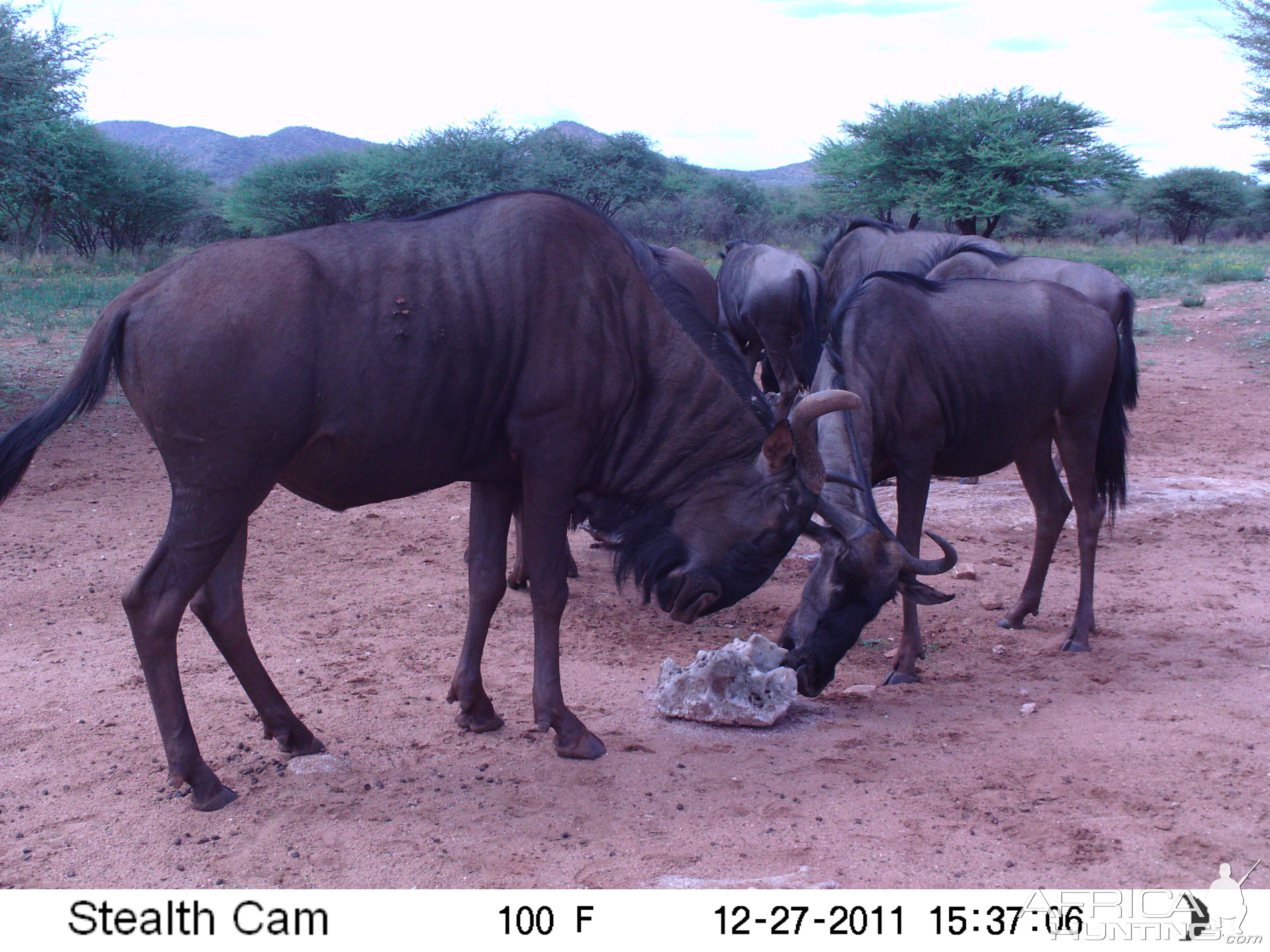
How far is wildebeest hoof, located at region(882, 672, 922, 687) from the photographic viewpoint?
15.1 feet

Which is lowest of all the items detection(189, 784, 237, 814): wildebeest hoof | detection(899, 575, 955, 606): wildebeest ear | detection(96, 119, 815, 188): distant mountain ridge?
detection(189, 784, 237, 814): wildebeest hoof

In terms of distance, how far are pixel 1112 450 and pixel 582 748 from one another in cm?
362

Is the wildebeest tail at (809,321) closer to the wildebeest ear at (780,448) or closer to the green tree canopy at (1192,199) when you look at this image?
the wildebeest ear at (780,448)

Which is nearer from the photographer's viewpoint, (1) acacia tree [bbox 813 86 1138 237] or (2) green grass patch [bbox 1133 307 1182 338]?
(2) green grass patch [bbox 1133 307 1182 338]

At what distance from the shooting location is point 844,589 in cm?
414

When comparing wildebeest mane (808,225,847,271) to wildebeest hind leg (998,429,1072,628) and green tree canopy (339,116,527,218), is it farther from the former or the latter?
green tree canopy (339,116,527,218)

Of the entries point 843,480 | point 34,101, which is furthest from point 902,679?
point 34,101

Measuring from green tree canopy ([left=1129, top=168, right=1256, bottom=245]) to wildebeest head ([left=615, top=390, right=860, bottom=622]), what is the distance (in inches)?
1756

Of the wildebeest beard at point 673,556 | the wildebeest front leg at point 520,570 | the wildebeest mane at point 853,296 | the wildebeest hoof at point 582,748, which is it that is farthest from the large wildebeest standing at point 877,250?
the wildebeest hoof at point 582,748

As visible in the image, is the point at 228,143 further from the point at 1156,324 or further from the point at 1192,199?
the point at 1156,324

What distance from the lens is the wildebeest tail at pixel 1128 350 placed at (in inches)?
253

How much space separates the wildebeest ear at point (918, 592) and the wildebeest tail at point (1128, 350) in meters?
2.62

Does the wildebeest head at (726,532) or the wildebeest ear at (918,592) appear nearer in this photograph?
the wildebeest head at (726,532)

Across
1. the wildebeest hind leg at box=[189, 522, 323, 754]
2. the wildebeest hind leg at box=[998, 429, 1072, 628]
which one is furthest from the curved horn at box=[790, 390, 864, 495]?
the wildebeest hind leg at box=[998, 429, 1072, 628]
